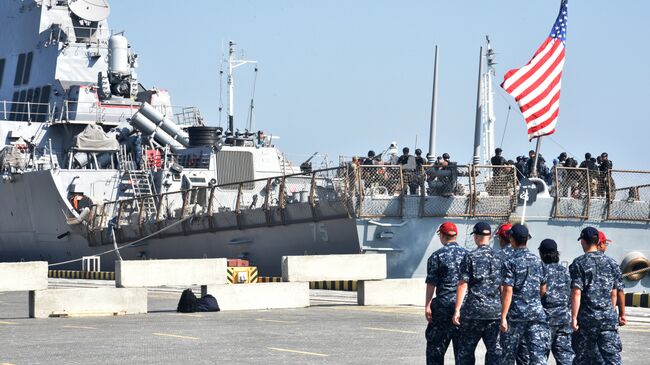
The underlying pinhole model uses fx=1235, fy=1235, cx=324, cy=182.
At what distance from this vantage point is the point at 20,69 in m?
39.0

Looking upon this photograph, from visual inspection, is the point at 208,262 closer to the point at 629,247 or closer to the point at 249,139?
the point at 629,247

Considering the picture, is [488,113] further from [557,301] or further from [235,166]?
[557,301]

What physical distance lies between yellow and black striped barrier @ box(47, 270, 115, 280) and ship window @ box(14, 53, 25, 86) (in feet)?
23.7

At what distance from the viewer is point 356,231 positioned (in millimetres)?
24359

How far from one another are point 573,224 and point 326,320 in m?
9.54

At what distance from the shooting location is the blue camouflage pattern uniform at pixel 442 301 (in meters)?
10.2

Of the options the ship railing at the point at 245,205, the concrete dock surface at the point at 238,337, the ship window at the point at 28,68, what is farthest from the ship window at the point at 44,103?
the concrete dock surface at the point at 238,337

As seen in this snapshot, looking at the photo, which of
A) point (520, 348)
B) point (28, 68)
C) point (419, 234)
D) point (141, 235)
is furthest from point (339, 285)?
point (520, 348)

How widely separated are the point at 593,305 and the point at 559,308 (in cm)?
32

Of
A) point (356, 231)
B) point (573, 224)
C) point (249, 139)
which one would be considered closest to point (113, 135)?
point (249, 139)

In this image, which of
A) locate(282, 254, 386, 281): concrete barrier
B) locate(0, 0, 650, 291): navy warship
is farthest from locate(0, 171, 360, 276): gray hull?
locate(282, 254, 386, 281): concrete barrier

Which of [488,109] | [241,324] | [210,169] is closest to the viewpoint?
[241,324]

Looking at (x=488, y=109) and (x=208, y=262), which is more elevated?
(x=488, y=109)

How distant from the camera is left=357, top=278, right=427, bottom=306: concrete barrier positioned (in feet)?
66.6
